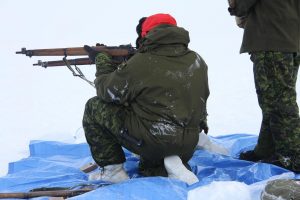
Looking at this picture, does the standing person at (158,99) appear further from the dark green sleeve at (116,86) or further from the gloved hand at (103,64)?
the gloved hand at (103,64)

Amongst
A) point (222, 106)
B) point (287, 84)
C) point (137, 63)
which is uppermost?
point (137, 63)

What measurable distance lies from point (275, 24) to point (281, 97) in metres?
0.50

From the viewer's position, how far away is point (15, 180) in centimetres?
340

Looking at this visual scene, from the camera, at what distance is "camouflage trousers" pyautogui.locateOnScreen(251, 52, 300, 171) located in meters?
2.99

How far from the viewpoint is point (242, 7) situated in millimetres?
3004

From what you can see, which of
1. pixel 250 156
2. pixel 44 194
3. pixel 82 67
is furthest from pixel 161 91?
pixel 82 67

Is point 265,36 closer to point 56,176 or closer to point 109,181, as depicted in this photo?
point 109,181

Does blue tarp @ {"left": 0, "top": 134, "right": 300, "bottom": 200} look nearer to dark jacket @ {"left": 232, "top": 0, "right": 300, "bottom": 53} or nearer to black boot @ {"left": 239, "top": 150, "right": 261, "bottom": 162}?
black boot @ {"left": 239, "top": 150, "right": 261, "bottom": 162}

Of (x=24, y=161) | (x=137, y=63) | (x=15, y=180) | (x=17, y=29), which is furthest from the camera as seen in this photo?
(x=17, y=29)

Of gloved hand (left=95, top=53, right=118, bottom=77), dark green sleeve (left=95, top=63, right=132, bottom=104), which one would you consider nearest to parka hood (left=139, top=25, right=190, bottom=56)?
dark green sleeve (left=95, top=63, right=132, bottom=104)

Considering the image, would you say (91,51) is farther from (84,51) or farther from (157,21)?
(157,21)

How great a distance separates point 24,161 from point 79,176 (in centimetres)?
72

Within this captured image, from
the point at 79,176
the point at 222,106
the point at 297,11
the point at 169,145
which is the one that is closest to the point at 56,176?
the point at 79,176

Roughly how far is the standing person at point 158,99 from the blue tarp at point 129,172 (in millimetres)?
230
